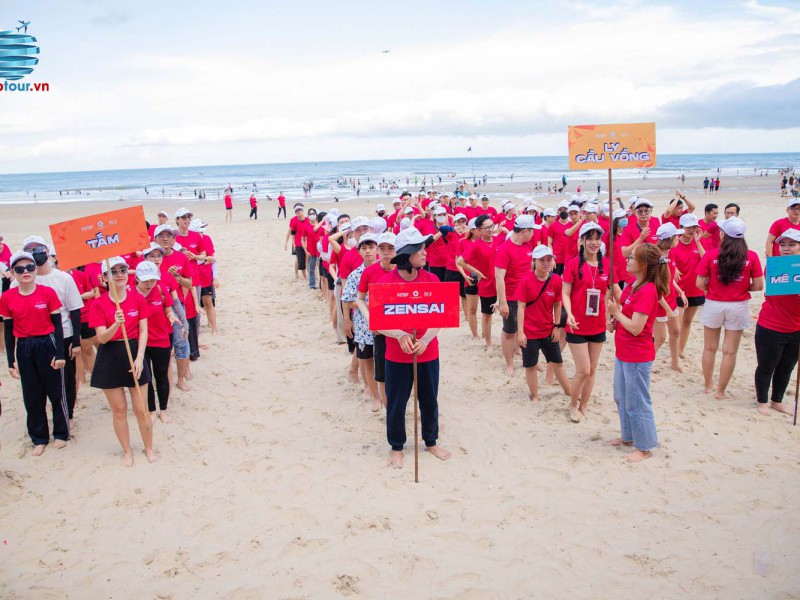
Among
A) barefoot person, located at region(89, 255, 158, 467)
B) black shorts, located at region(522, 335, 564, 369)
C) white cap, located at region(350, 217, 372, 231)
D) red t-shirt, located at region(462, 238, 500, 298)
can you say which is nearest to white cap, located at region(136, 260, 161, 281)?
barefoot person, located at region(89, 255, 158, 467)

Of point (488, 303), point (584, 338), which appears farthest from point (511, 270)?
point (584, 338)

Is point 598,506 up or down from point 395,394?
down

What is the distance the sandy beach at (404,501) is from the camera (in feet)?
12.7

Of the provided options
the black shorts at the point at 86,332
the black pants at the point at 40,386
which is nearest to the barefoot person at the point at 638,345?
the black pants at the point at 40,386

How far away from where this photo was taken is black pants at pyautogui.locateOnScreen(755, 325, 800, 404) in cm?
588

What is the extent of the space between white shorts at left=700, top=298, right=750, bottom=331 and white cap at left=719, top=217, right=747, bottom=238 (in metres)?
0.78

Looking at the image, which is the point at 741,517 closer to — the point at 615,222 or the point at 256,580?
the point at 256,580

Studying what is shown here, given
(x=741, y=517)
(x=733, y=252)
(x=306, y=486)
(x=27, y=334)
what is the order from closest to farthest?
(x=741, y=517), (x=306, y=486), (x=27, y=334), (x=733, y=252)

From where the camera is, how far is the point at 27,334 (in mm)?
5551

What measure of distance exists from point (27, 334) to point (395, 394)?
12.4ft

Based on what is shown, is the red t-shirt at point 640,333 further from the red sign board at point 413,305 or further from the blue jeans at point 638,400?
the red sign board at point 413,305

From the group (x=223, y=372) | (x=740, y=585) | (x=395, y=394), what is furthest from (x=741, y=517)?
(x=223, y=372)

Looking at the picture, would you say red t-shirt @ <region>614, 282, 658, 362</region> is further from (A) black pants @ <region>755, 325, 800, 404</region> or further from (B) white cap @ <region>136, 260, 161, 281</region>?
(B) white cap @ <region>136, 260, 161, 281</region>

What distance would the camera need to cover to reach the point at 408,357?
5141mm
